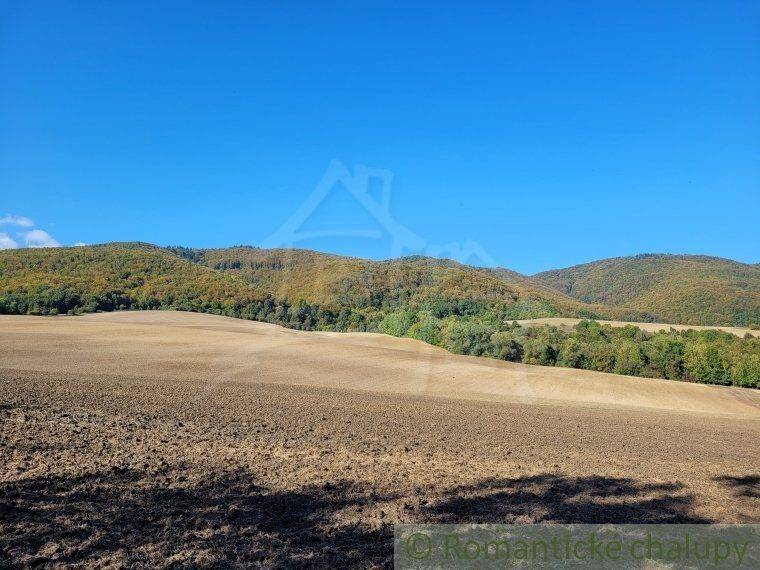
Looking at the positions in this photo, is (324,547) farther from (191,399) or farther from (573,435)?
(191,399)

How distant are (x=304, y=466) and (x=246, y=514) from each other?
2.94 meters

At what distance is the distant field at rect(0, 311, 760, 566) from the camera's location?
24.5 ft

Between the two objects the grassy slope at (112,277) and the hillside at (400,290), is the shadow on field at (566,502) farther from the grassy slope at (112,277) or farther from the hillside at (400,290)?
the hillside at (400,290)

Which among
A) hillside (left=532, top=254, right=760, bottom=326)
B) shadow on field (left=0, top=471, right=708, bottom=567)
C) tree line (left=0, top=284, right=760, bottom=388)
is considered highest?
hillside (left=532, top=254, right=760, bottom=326)

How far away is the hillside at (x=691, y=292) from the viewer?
370 ft

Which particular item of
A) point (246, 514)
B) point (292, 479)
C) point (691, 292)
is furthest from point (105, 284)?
point (691, 292)

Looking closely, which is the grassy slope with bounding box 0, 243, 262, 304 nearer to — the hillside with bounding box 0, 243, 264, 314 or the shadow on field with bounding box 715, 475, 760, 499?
the hillside with bounding box 0, 243, 264, 314

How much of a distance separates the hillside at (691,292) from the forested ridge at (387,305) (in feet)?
31.6

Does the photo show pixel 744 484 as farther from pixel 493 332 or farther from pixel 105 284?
pixel 105 284

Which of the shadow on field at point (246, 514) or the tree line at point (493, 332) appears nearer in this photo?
the shadow on field at point (246, 514)

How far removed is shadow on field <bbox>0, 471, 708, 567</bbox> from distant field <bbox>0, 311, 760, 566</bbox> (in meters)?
0.04

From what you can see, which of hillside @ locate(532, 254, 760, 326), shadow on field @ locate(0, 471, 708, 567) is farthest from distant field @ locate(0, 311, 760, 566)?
hillside @ locate(532, 254, 760, 326)

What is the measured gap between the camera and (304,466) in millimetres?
11227

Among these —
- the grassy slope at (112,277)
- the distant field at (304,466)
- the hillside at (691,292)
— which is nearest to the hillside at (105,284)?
the grassy slope at (112,277)
